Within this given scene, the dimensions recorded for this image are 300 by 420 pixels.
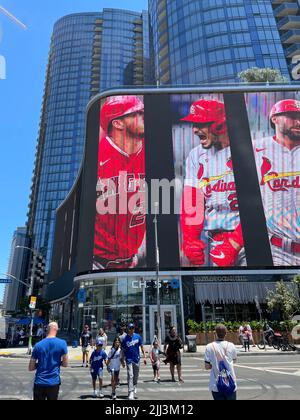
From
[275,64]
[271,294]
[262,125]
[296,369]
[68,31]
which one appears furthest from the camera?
[68,31]

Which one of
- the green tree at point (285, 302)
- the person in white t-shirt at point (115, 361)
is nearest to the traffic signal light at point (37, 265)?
the green tree at point (285, 302)

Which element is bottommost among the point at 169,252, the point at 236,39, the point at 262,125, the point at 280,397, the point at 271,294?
the point at 280,397

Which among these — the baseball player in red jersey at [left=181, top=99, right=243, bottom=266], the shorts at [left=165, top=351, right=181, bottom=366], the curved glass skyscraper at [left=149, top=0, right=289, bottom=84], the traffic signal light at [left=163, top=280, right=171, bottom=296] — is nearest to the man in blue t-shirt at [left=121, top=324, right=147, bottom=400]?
the shorts at [left=165, top=351, right=181, bottom=366]

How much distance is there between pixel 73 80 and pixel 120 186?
97.4 meters

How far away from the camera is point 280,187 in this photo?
3622cm

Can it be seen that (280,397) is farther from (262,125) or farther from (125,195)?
(262,125)

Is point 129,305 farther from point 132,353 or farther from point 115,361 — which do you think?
point 132,353

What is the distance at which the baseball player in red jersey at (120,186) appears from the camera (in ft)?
112

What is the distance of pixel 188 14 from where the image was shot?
75500mm

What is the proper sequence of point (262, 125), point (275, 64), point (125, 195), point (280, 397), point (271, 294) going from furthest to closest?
point (275, 64), point (262, 125), point (125, 195), point (271, 294), point (280, 397)

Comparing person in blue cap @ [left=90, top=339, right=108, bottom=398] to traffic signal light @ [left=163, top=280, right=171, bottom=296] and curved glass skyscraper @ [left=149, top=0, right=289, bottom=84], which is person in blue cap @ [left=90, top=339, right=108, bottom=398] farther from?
curved glass skyscraper @ [left=149, top=0, right=289, bottom=84]

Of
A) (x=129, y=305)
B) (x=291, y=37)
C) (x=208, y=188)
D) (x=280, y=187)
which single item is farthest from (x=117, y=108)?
(x=291, y=37)
